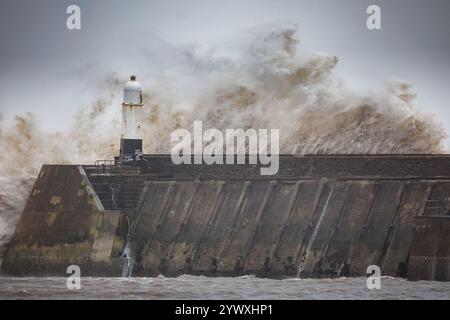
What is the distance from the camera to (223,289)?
156ft

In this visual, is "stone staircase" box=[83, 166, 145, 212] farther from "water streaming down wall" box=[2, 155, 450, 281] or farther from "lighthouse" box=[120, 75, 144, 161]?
"lighthouse" box=[120, 75, 144, 161]

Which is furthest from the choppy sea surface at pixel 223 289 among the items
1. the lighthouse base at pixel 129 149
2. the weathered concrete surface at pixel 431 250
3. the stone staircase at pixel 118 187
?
the lighthouse base at pixel 129 149

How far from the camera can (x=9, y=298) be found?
46875mm

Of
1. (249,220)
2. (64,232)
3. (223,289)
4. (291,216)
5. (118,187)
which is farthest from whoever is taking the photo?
(118,187)

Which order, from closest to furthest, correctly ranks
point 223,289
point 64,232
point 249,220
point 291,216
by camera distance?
point 223,289, point 291,216, point 249,220, point 64,232

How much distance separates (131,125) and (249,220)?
21.4 feet

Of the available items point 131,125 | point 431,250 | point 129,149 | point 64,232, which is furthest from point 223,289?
point 131,125

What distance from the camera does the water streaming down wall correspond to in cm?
4934

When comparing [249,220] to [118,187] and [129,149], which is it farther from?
[129,149]

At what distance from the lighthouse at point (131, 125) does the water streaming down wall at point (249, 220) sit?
743 mm

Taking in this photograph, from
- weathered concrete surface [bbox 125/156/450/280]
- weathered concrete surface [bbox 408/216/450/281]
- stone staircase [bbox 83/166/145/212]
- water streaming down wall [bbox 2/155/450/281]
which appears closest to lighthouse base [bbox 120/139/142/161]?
water streaming down wall [bbox 2/155/450/281]

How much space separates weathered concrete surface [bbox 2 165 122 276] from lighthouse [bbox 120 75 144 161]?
78.5 inches

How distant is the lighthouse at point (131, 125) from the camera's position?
185ft
